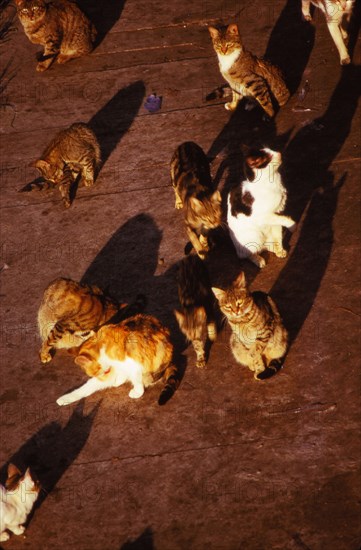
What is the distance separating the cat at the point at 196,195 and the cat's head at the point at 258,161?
46 centimetres

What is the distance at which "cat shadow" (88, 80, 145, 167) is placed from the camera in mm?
9164

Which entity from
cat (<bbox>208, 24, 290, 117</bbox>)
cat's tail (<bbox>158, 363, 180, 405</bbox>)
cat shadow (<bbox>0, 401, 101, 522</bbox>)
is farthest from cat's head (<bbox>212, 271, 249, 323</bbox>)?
cat (<bbox>208, 24, 290, 117</bbox>)

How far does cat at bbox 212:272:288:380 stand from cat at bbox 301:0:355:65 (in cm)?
429

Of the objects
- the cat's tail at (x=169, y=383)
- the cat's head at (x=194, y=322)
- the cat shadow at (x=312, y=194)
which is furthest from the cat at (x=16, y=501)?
the cat shadow at (x=312, y=194)

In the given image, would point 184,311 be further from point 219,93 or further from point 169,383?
point 219,93

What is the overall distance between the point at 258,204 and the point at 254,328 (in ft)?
4.31

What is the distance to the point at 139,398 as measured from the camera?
6586 mm

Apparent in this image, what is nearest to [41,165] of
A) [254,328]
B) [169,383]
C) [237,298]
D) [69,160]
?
[69,160]

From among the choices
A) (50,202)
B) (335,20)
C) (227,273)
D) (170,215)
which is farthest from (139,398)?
(335,20)

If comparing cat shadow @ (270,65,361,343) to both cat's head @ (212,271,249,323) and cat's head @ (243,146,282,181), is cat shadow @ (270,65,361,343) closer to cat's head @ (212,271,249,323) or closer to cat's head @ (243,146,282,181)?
cat's head @ (212,271,249,323)

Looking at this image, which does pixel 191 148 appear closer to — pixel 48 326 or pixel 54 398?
pixel 48 326

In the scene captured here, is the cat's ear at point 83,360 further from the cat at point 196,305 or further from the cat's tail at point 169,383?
the cat at point 196,305

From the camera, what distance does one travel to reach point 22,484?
5.76 metres

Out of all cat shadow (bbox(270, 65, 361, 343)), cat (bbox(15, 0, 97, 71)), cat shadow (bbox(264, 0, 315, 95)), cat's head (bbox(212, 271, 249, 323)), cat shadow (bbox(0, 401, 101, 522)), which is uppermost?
cat (bbox(15, 0, 97, 71))
